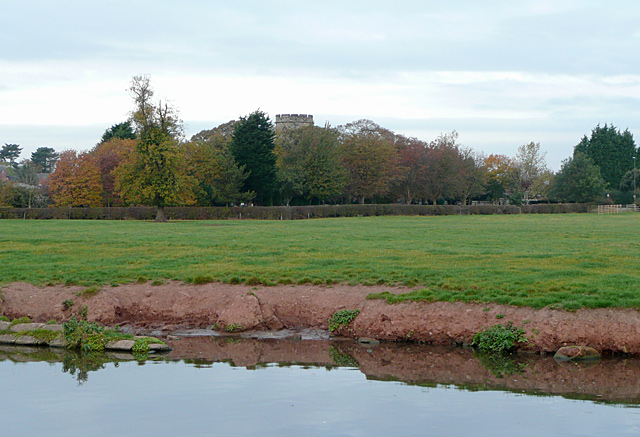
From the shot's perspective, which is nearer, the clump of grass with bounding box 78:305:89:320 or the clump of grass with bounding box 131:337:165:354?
the clump of grass with bounding box 131:337:165:354

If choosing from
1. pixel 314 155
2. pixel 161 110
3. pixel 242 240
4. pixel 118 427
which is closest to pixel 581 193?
pixel 314 155

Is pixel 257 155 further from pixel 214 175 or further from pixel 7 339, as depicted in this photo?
pixel 7 339

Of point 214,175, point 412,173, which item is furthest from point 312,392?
point 412,173

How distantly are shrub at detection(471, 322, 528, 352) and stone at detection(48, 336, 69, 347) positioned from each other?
9911 millimetres

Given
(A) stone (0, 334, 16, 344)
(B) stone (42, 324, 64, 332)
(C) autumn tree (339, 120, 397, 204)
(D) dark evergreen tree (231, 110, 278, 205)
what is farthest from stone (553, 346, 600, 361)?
(C) autumn tree (339, 120, 397, 204)

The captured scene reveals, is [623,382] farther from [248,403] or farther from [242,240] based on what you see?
[242,240]

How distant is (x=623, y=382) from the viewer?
44.5 feet

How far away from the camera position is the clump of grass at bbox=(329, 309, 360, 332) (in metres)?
17.9

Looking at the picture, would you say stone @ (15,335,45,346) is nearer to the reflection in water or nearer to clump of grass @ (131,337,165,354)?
the reflection in water

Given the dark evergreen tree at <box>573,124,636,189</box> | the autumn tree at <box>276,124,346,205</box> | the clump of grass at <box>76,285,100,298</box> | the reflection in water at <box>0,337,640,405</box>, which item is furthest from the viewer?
the dark evergreen tree at <box>573,124,636,189</box>

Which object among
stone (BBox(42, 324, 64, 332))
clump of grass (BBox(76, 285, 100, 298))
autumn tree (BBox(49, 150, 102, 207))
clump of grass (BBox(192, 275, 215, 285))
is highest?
autumn tree (BBox(49, 150, 102, 207))

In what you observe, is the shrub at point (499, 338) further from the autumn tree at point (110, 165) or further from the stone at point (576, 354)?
the autumn tree at point (110, 165)

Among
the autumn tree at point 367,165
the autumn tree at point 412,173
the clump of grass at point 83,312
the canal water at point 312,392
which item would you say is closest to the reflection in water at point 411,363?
the canal water at point 312,392

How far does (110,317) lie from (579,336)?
40.3ft
